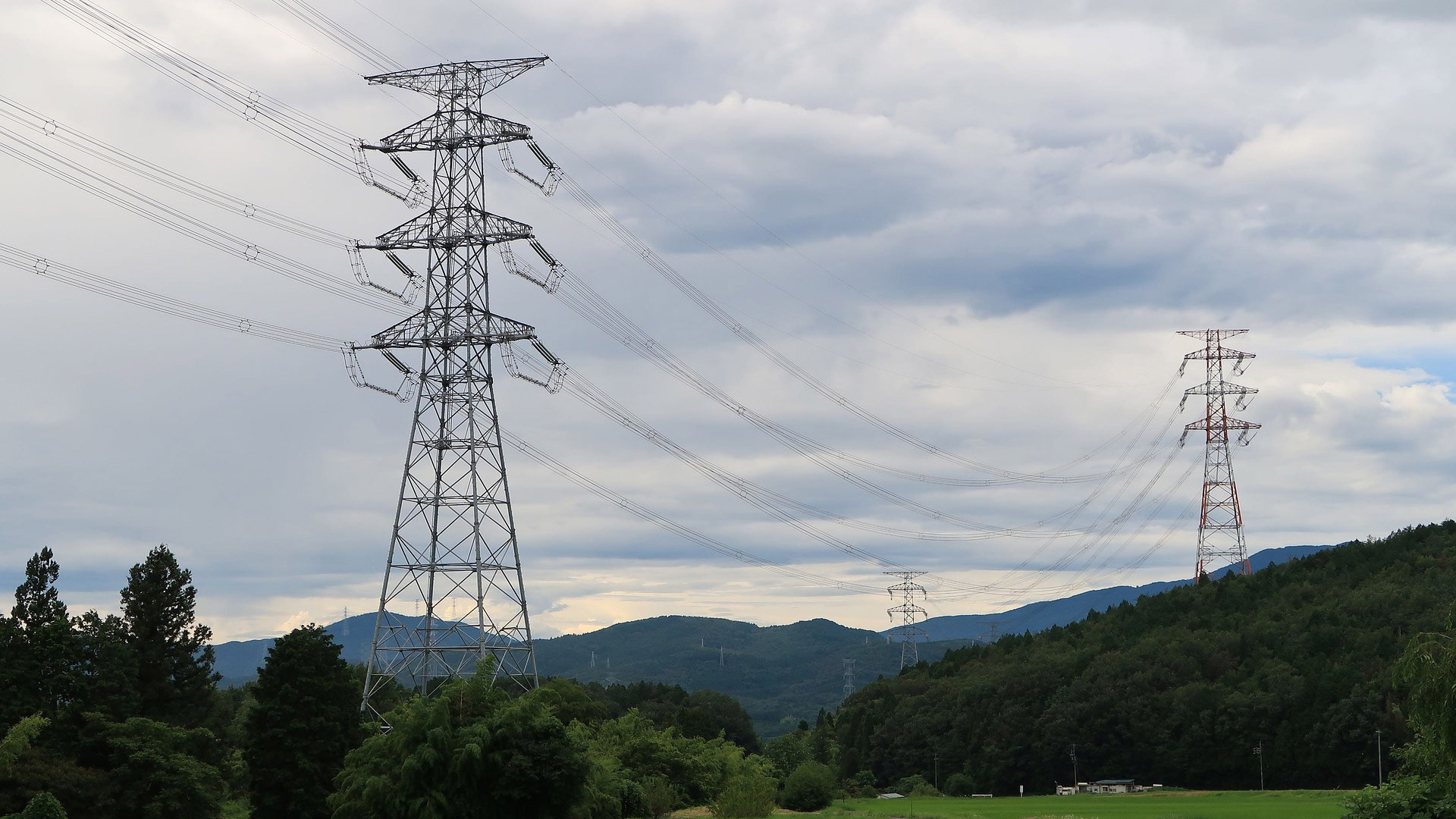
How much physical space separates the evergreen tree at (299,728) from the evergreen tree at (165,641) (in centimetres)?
1180

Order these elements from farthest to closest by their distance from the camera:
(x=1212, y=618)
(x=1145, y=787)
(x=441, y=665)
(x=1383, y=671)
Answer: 1. (x=1212, y=618)
2. (x=1145, y=787)
3. (x=1383, y=671)
4. (x=441, y=665)

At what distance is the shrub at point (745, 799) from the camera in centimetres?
6581

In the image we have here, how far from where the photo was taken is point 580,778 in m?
43.3

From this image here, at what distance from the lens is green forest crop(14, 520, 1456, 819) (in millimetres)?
42750

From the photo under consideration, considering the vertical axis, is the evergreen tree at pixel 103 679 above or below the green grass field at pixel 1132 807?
above

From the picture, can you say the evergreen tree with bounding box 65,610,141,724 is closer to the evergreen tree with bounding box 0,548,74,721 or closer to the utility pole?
the evergreen tree with bounding box 0,548,74,721

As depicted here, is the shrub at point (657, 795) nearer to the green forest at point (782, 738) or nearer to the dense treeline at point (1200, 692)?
the green forest at point (782, 738)

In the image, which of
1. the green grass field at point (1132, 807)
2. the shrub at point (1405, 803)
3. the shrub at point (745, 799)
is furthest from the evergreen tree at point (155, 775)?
the shrub at point (1405, 803)

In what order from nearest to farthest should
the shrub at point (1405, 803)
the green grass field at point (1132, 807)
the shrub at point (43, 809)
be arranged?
the shrub at point (1405, 803)
the shrub at point (43, 809)
the green grass field at point (1132, 807)

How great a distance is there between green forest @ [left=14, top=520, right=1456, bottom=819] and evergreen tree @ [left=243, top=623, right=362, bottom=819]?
4.5 inches

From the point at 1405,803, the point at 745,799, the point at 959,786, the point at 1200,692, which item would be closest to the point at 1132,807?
the point at 745,799

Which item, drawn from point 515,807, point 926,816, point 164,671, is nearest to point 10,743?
point 164,671

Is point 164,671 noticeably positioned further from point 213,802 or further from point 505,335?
point 505,335

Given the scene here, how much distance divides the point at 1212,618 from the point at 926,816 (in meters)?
84.9
